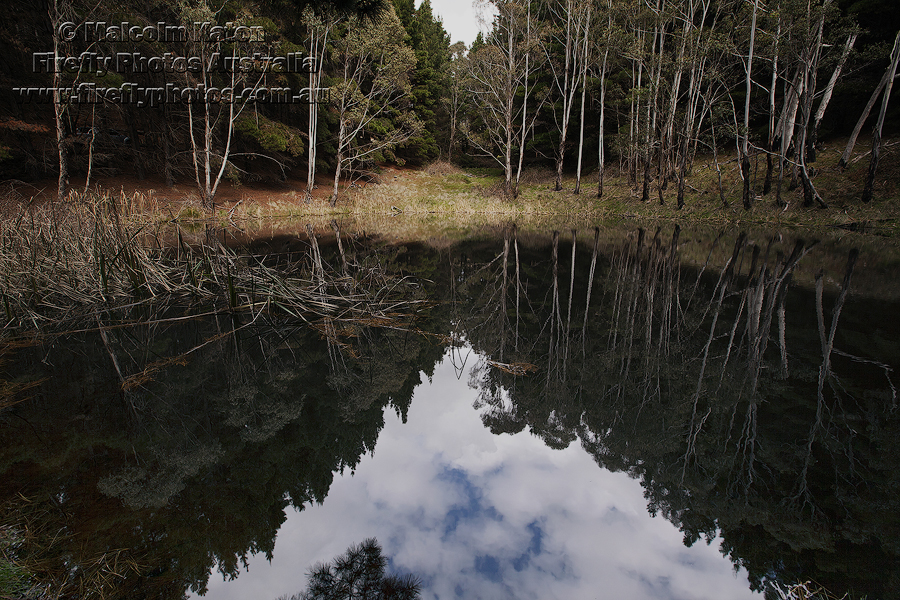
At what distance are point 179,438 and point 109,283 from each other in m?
4.02

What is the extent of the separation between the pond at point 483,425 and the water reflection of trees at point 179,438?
15 millimetres

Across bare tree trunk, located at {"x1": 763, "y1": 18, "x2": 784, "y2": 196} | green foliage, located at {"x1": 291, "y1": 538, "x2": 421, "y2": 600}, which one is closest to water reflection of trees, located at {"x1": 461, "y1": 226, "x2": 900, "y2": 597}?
green foliage, located at {"x1": 291, "y1": 538, "x2": 421, "y2": 600}

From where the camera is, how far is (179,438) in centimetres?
271

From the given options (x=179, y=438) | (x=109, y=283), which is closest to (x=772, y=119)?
(x=179, y=438)

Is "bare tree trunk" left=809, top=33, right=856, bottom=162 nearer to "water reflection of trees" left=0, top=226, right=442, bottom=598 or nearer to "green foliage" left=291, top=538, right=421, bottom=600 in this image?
"water reflection of trees" left=0, top=226, right=442, bottom=598

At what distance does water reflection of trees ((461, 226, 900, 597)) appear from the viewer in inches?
82.0

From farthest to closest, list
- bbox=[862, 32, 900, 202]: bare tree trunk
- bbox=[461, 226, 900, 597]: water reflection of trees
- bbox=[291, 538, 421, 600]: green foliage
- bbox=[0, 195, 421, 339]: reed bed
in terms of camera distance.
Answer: bbox=[862, 32, 900, 202]: bare tree trunk → bbox=[0, 195, 421, 339]: reed bed → bbox=[461, 226, 900, 597]: water reflection of trees → bbox=[291, 538, 421, 600]: green foliage

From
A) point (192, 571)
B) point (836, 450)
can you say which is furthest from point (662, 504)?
point (192, 571)

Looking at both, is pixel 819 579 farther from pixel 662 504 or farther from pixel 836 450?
pixel 836 450

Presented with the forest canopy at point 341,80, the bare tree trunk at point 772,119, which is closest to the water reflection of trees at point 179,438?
the forest canopy at point 341,80

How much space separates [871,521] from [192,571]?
3332mm

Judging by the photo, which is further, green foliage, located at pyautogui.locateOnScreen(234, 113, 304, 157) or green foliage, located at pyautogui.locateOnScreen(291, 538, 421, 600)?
green foliage, located at pyautogui.locateOnScreen(234, 113, 304, 157)

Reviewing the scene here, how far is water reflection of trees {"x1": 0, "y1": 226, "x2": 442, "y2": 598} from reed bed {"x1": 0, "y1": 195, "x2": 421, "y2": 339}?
20.4 inches

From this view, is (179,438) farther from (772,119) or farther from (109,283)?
(772,119)
